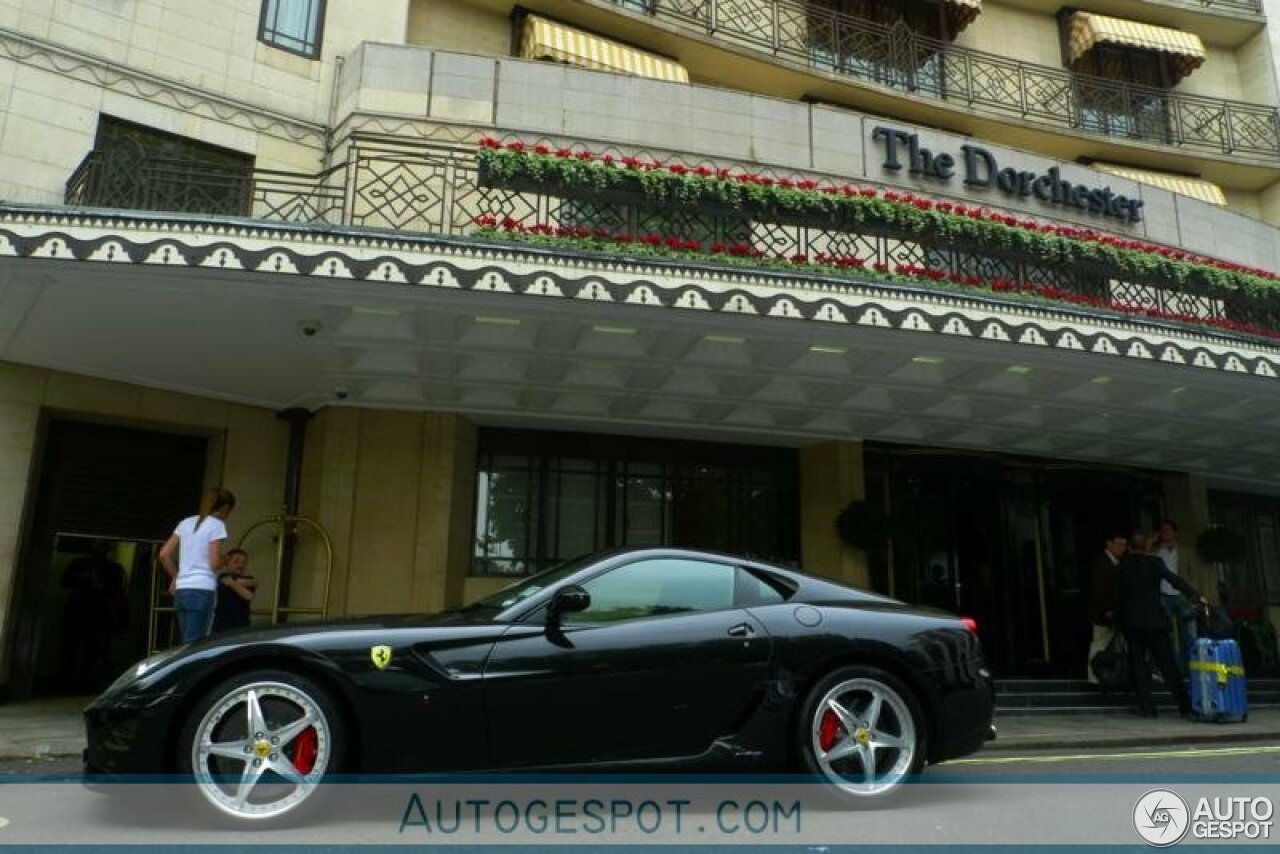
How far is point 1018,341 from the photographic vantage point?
809cm

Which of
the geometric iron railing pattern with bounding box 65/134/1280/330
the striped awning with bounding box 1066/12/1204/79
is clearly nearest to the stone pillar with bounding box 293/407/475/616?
the geometric iron railing pattern with bounding box 65/134/1280/330

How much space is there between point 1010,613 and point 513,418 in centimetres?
734

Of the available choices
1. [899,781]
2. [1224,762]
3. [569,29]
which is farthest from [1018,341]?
[569,29]

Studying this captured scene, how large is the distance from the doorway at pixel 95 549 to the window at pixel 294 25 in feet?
17.3

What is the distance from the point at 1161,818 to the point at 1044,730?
386 cm

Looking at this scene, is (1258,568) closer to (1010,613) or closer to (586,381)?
(1010,613)

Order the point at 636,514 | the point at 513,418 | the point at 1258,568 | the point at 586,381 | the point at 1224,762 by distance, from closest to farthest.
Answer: the point at 1224,762 → the point at 586,381 → the point at 513,418 → the point at 636,514 → the point at 1258,568

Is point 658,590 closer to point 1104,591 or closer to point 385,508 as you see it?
point 385,508

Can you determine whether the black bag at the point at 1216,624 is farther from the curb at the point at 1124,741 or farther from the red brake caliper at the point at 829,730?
the red brake caliper at the point at 829,730

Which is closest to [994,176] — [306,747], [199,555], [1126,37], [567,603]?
[1126,37]

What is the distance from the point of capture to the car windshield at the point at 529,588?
4.55 meters

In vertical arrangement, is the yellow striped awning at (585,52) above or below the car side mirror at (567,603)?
above

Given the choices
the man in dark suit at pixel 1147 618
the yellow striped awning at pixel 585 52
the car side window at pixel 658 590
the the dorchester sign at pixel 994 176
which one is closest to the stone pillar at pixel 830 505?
the man in dark suit at pixel 1147 618

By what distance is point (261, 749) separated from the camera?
3996mm
